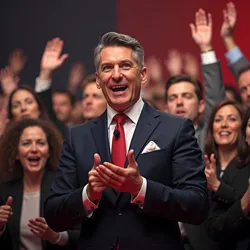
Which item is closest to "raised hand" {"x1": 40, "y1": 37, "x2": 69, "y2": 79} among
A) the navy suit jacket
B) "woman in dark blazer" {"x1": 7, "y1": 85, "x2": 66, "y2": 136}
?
"woman in dark blazer" {"x1": 7, "y1": 85, "x2": 66, "y2": 136}

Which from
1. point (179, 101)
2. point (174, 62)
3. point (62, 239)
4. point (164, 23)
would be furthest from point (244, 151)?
point (164, 23)

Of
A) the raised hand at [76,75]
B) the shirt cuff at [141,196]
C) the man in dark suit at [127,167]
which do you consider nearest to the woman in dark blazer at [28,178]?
the man in dark suit at [127,167]

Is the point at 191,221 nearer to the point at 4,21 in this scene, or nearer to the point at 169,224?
the point at 169,224

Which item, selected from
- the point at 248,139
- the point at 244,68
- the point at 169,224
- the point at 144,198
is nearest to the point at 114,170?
the point at 144,198

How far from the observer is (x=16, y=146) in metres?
3.76

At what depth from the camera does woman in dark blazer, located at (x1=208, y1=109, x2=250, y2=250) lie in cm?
296

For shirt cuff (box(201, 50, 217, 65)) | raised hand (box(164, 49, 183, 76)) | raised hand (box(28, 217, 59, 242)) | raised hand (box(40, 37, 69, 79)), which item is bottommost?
raised hand (box(28, 217, 59, 242))

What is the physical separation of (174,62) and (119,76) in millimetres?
4408

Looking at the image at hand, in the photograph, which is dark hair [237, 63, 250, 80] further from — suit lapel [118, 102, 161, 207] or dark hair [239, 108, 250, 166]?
suit lapel [118, 102, 161, 207]

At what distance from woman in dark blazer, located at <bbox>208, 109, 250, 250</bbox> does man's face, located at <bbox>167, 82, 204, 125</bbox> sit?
0.69m

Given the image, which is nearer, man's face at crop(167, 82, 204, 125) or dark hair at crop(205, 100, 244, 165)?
dark hair at crop(205, 100, 244, 165)

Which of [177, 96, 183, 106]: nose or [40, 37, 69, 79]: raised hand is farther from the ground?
[40, 37, 69, 79]: raised hand

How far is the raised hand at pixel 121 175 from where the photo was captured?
208 cm

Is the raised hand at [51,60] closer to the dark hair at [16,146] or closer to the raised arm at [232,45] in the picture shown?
the dark hair at [16,146]
